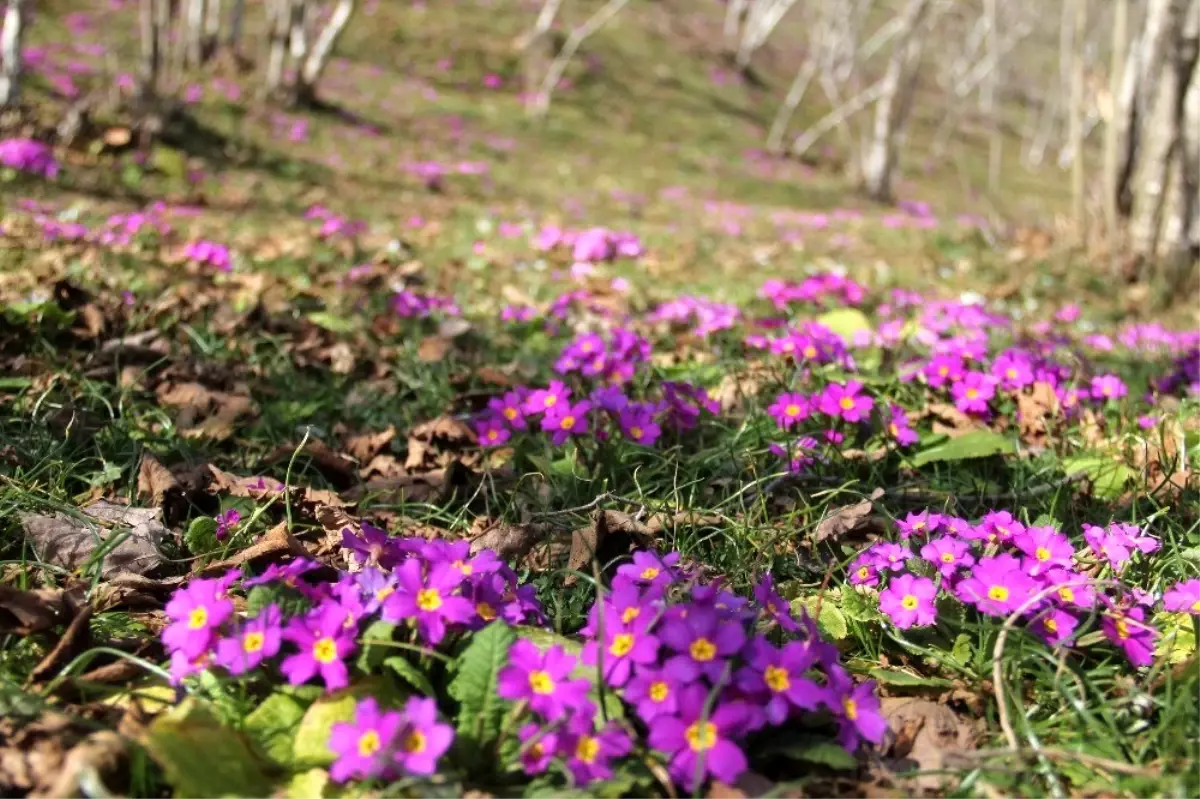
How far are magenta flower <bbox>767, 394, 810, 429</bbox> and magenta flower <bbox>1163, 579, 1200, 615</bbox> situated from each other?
3.52 feet

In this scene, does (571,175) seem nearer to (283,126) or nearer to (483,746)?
(283,126)

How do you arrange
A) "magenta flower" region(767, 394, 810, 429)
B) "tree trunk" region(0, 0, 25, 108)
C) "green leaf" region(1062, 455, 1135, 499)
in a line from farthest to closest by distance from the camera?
"tree trunk" region(0, 0, 25, 108) < "magenta flower" region(767, 394, 810, 429) < "green leaf" region(1062, 455, 1135, 499)

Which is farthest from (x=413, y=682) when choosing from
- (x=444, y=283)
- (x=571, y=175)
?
(x=571, y=175)

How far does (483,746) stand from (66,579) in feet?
3.69

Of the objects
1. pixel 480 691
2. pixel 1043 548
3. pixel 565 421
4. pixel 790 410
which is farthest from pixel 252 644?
pixel 790 410

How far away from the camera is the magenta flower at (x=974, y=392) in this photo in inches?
110

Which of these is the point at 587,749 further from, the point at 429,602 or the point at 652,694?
the point at 429,602

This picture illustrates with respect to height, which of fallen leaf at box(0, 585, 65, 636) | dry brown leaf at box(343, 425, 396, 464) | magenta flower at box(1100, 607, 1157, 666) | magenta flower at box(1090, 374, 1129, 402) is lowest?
dry brown leaf at box(343, 425, 396, 464)

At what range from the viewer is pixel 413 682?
133 cm

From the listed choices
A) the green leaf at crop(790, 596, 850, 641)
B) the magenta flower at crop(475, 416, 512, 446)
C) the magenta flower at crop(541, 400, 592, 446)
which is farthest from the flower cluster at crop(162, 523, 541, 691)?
the magenta flower at crop(475, 416, 512, 446)

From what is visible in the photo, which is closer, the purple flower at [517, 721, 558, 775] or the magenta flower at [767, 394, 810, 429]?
the purple flower at [517, 721, 558, 775]

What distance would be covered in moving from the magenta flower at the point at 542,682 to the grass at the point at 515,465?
0.08 metres

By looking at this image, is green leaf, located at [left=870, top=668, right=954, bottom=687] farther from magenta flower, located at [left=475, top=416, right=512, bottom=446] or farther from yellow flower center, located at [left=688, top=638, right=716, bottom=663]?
magenta flower, located at [left=475, top=416, right=512, bottom=446]

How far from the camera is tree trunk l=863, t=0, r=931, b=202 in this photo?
51.0ft
